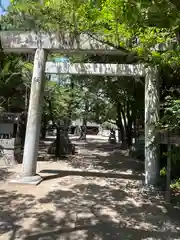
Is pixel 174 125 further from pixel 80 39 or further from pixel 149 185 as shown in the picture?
pixel 80 39

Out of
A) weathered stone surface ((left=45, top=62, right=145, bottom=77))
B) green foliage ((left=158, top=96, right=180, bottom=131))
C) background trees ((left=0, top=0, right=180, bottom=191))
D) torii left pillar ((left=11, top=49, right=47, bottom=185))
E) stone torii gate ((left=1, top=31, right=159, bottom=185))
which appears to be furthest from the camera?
weathered stone surface ((left=45, top=62, right=145, bottom=77))

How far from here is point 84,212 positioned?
4426mm

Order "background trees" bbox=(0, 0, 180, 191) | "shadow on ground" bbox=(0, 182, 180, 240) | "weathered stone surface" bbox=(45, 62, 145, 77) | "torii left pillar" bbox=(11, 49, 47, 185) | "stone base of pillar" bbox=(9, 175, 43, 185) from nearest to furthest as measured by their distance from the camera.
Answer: "background trees" bbox=(0, 0, 180, 191) → "shadow on ground" bbox=(0, 182, 180, 240) → "stone base of pillar" bbox=(9, 175, 43, 185) → "torii left pillar" bbox=(11, 49, 47, 185) → "weathered stone surface" bbox=(45, 62, 145, 77)

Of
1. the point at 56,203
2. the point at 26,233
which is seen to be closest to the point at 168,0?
the point at 26,233

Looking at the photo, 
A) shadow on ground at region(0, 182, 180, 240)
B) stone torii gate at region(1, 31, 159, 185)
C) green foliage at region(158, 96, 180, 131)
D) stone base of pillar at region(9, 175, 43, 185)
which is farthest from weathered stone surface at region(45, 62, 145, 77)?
shadow on ground at region(0, 182, 180, 240)

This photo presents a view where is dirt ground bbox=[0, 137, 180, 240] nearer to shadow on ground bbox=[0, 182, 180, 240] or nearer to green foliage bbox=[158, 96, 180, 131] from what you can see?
shadow on ground bbox=[0, 182, 180, 240]

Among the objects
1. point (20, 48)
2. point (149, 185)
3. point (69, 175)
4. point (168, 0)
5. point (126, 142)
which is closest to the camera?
point (168, 0)

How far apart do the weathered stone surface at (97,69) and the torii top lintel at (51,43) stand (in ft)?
1.27

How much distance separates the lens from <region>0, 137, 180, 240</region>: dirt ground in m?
3.54

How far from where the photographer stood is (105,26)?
205 inches

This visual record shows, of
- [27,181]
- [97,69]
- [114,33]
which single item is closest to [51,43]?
[97,69]

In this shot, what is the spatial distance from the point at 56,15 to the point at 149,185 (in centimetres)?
473

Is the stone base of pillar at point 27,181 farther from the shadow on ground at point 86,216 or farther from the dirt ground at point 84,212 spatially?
the shadow on ground at point 86,216

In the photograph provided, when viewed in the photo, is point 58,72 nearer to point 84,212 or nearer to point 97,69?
point 97,69
